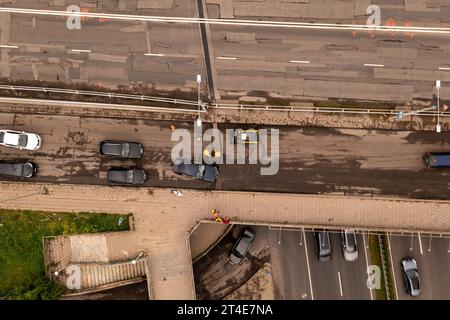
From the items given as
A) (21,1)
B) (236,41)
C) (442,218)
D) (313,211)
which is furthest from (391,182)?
(21,1)

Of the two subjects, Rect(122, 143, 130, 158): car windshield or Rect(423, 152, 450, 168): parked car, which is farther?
Rect(122, 143, 130, 158): car windshield

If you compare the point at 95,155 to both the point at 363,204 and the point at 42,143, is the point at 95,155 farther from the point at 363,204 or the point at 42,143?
the point at 363,204

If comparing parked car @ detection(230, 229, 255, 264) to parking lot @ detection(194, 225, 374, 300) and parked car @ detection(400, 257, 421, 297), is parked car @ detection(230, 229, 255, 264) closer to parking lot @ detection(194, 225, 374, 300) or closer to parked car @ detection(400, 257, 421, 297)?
parking lot @ detection(194, 225, 374, 300)

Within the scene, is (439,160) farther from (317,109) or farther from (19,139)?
(19,139)

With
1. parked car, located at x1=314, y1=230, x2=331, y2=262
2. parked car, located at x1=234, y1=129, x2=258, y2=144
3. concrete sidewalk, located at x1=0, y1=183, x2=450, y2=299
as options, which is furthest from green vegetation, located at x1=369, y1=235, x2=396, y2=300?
parked car, located at x1=234, y1=129, x2=258, y2=144

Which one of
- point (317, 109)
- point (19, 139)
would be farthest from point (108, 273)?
point (317, 109)

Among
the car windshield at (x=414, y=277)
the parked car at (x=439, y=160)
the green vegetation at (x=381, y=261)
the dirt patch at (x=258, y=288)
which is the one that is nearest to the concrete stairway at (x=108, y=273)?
Answer: the dirt patch at (x=258, y=288)

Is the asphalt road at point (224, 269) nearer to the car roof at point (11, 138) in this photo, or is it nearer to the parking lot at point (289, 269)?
the parking lot at point (289, 269)
